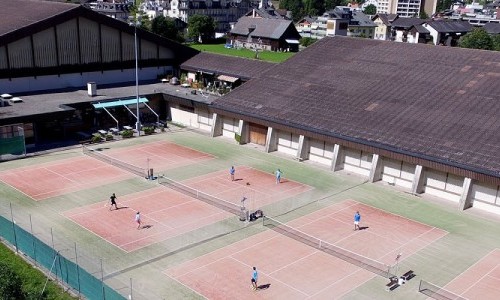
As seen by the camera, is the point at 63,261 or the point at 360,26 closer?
the point at 63,261

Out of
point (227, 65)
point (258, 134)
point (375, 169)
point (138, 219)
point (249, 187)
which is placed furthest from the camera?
point (227, 65)

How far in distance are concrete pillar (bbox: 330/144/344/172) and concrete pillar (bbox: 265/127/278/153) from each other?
695 cm

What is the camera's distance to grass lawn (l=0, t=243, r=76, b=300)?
24.9 m

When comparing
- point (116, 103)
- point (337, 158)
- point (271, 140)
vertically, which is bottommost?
point (337, 158)

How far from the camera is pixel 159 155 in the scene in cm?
4866

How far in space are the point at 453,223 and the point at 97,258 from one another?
24.1 metres

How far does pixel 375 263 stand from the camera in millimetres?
28922

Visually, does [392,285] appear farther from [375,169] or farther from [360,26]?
[360,26]

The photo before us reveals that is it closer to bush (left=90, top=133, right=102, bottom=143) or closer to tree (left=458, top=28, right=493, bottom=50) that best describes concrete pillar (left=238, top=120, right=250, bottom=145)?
bush (left=90, top=133, right=102, bottom=143)

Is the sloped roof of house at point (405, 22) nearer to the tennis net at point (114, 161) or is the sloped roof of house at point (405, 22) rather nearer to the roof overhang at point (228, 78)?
the roof overhang at point (228, 78)

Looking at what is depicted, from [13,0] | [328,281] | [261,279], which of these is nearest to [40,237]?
[261,279]

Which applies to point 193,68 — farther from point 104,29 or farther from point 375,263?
point 375,263

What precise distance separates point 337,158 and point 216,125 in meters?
15.7

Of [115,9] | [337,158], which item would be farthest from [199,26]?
[337,158]
